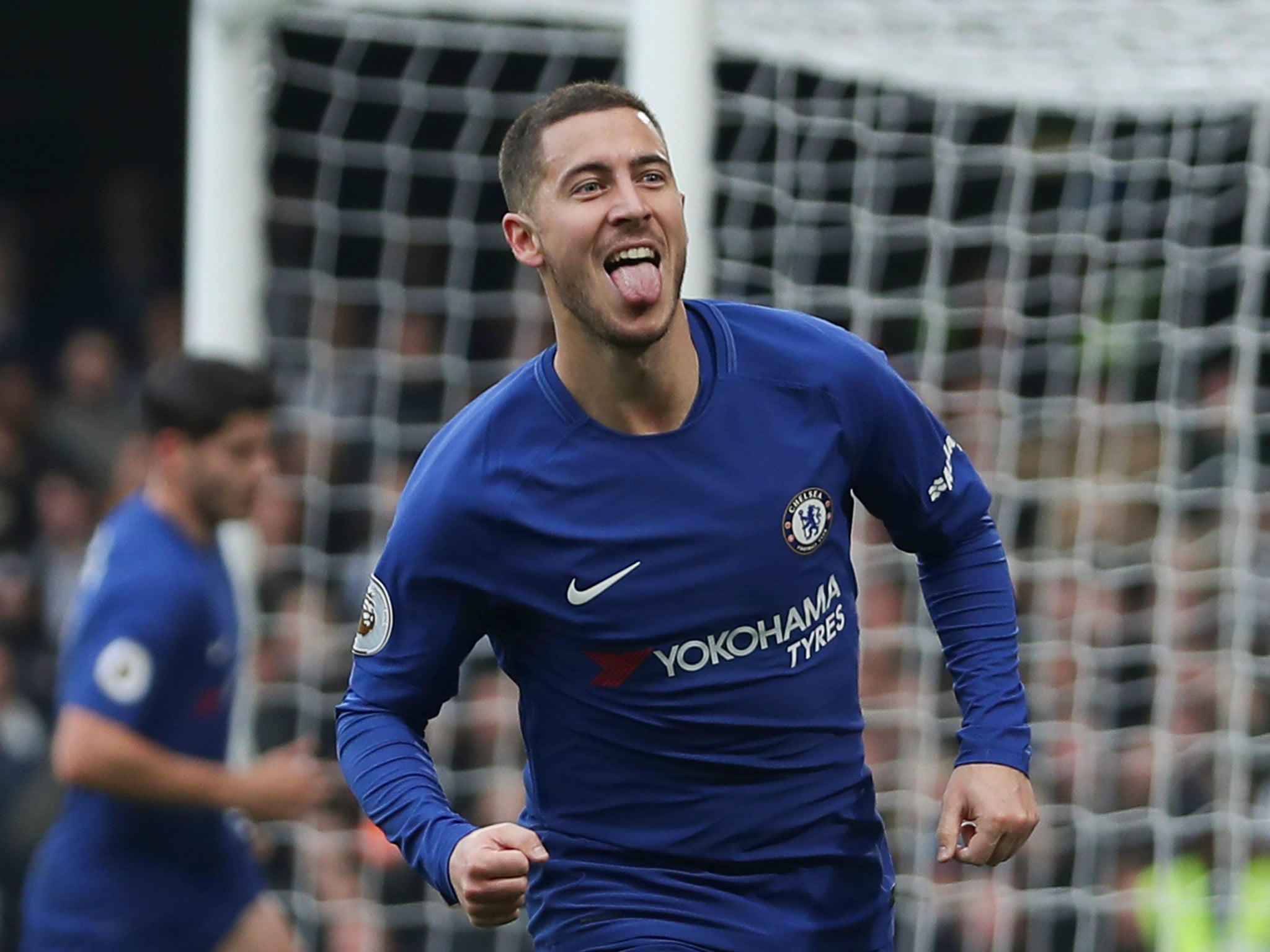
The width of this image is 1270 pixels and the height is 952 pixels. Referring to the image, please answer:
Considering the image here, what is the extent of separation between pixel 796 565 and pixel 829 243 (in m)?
5.50

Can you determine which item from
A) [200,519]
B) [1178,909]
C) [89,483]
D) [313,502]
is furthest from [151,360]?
[1178,909]

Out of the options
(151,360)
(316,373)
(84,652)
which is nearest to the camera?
(84,652)

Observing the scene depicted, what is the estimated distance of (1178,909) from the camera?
5539 millimetres

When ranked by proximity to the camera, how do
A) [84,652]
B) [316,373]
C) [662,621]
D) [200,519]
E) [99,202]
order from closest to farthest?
[662,621]
[84,652]
[200,519]
[316,373]
[99,202]

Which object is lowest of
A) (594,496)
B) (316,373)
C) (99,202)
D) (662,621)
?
(662,621)

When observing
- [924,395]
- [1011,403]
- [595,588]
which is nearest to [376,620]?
[595,588]

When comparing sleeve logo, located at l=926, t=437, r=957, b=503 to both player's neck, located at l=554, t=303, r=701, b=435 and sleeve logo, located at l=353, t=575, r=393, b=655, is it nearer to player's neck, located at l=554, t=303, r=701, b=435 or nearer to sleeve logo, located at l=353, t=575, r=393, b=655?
player's neck, located at l=554, t=303, r=701, b=435

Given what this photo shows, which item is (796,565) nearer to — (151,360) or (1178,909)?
(1178,909)

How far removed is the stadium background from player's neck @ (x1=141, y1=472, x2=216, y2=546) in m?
1.91

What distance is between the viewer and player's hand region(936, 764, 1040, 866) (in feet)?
8.42

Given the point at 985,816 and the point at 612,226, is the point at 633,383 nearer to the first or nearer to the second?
the point at 612,226

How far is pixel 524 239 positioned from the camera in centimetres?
279

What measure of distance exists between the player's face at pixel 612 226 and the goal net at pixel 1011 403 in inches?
100.0

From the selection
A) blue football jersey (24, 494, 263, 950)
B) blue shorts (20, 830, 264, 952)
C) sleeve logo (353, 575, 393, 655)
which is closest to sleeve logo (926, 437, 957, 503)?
sleeve logo (353, 575, 393, 655)
